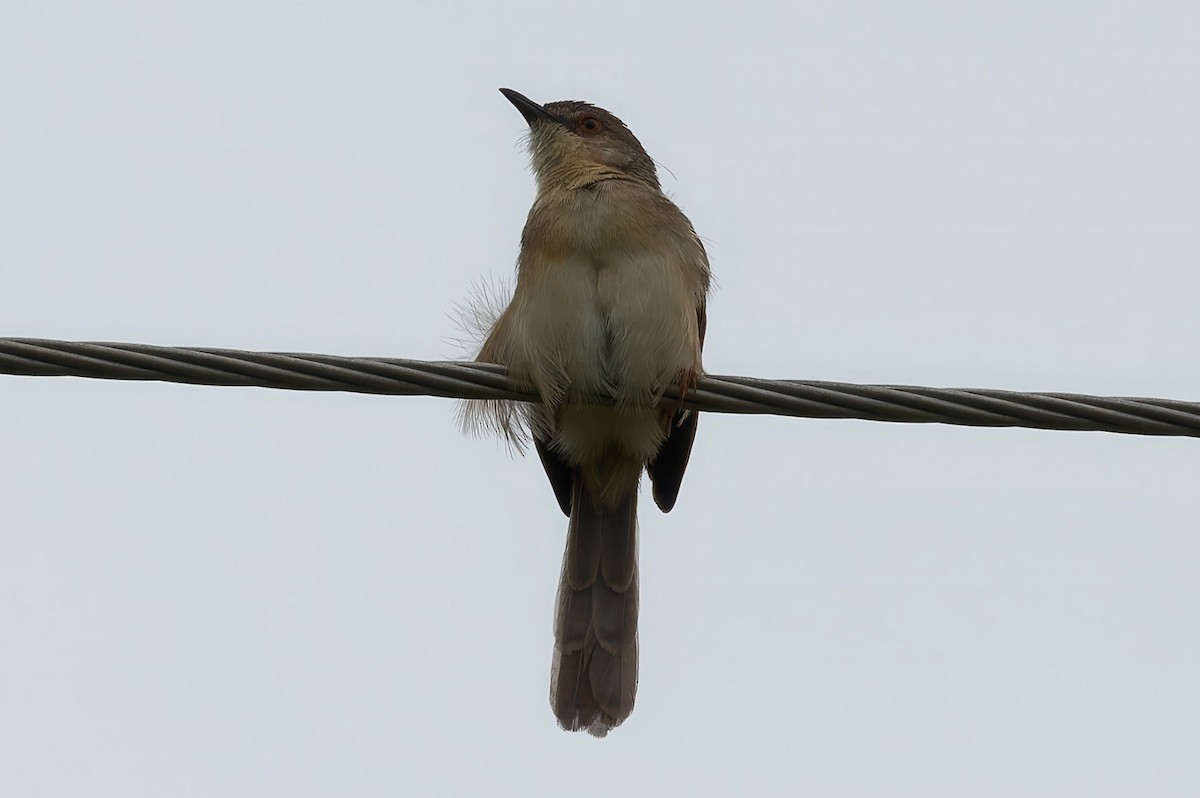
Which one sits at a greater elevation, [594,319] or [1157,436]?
[594,319]

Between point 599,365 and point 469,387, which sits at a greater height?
point 599,365

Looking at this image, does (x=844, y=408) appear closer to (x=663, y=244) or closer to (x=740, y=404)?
(x=740, y=404)

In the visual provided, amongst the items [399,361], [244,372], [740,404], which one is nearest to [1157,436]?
[740,404]

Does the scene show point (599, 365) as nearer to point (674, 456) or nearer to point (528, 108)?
point (674, 456)

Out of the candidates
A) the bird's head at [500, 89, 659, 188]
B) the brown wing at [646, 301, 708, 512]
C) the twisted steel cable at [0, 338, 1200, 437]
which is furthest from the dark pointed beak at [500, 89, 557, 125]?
the twisted steel cable at [0, 338, 1200, 437]

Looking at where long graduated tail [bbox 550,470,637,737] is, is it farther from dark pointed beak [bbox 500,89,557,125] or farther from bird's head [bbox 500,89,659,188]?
dark pointed beak [bbox 500,89,557,125]

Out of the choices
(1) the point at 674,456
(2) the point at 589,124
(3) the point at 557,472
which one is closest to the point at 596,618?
(3) the point at 557,472
